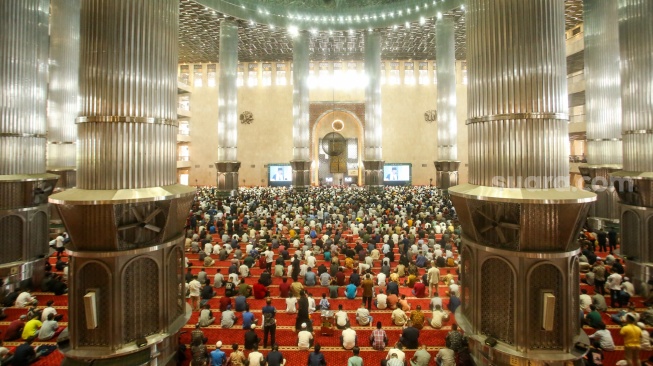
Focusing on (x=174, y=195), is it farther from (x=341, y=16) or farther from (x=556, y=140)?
(x=341, y=16)

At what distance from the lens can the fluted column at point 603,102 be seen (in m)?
12.4

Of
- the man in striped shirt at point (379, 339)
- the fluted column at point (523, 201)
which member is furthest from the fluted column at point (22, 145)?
the fluted column at point (523, 201)

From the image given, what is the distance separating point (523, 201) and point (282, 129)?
26.3 metres

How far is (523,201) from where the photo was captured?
461cm

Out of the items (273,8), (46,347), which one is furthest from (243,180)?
(46,347)

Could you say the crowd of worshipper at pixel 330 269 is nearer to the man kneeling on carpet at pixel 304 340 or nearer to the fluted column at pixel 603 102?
the man kneeling on carpet at pixel 304 340

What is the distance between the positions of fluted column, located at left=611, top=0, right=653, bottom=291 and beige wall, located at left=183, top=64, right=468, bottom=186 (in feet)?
69.4

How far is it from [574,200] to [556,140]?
848 millimetres

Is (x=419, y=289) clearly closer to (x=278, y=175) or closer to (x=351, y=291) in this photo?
(x=351, y=291)

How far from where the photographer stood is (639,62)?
8.15m

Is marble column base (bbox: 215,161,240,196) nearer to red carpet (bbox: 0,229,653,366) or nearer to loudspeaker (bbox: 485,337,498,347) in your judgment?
red carpet (bbox: 0,229,653,366)

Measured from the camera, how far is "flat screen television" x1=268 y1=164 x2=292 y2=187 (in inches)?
1166

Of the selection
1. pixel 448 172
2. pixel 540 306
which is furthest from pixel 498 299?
pixel 448 172

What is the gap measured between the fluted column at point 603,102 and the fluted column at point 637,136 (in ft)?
14.2
